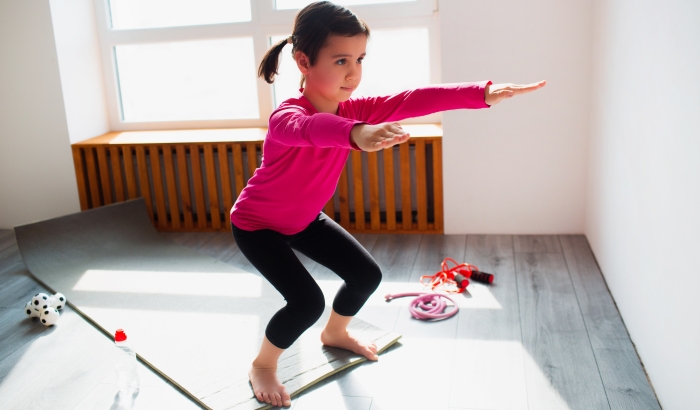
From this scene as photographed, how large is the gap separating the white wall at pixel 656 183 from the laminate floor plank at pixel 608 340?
4 cm

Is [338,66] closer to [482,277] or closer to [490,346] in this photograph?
[490,346]

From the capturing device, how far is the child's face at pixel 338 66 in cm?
170

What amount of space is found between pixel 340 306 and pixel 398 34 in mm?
2020

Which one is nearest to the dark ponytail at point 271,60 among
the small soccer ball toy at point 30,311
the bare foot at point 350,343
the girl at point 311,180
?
the girl at point 311,180

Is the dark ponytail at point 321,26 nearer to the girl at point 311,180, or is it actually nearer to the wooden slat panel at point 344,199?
the girl at point 311,180

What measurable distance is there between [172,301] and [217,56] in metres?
1.75

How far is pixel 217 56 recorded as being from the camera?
389 cm

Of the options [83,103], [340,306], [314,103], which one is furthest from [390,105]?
[83,103]

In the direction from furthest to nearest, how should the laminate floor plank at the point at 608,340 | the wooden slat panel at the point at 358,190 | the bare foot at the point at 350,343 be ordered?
the wooden slat panel at the point at 358,190
the bare foot at the point at 350,343
the laminate floor plank at the point at 608,340

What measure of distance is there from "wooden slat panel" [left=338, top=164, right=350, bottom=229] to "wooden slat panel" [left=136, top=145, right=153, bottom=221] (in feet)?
3.67

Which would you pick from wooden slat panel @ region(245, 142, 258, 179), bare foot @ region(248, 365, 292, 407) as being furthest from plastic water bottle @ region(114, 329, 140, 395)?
wooden slat panel @ region(245, 142, 258, 179)

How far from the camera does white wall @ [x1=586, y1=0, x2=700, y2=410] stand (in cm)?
155

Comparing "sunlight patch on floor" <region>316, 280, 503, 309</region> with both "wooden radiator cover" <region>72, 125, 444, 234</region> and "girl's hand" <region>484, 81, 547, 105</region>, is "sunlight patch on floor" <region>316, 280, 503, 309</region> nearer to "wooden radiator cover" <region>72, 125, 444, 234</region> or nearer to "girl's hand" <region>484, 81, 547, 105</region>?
"wooden radiator cover" <region>72, 125, 444, 234</region>

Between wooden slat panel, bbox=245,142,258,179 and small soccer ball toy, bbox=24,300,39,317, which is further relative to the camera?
wooden slat panel, bbox=245,142,258,179
